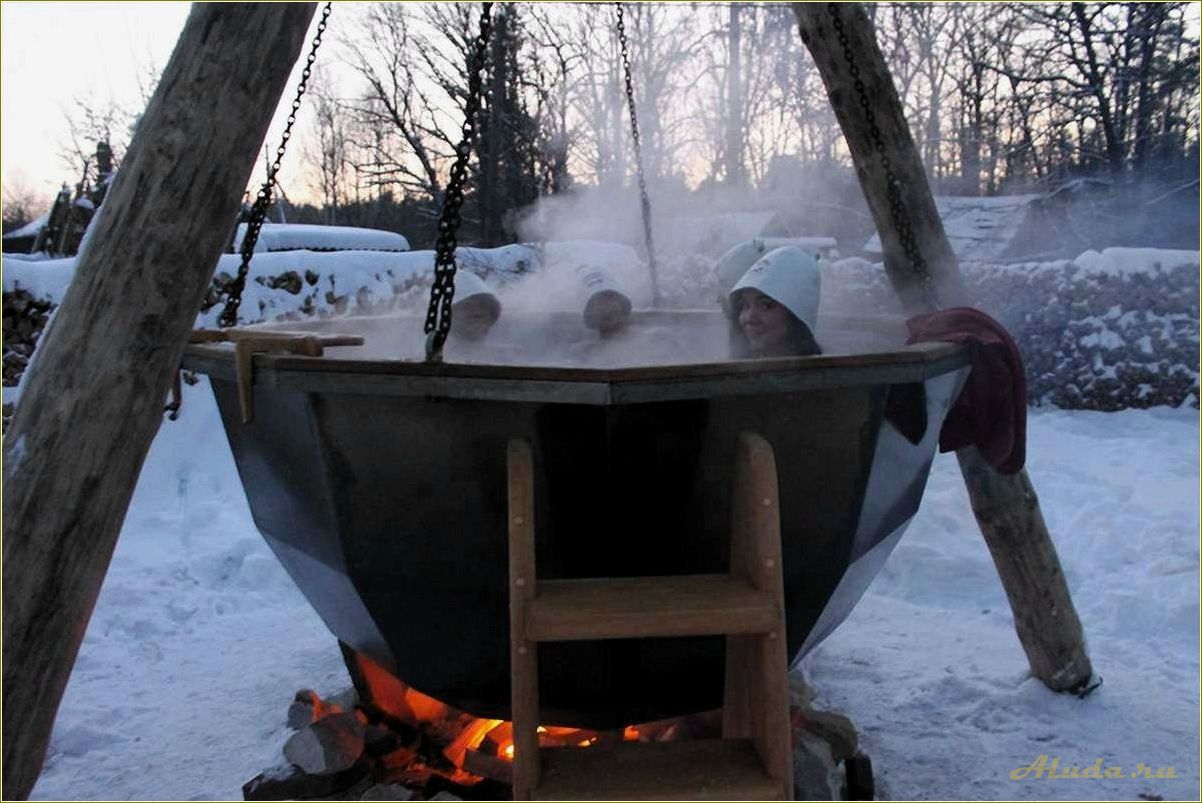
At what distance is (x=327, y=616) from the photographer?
2.22m

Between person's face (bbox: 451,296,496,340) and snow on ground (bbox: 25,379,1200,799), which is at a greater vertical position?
person's face (bbox: 451,296,496,340)

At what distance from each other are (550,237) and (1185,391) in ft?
25.8

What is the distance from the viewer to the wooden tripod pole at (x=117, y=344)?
1516mm

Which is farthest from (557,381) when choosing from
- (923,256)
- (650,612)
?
(923,256)

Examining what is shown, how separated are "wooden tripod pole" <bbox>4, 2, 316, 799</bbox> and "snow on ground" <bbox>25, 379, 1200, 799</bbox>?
1.06 metres

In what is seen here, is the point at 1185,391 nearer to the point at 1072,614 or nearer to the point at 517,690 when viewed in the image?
the point at 1072,614

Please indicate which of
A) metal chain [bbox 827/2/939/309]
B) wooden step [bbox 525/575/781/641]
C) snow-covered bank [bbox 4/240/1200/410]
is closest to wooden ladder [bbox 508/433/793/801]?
wooden step [bbox 525/575/781/641]

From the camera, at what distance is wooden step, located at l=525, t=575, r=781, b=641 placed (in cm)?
150

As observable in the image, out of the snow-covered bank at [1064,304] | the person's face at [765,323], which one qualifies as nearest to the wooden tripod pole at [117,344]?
the person's face at [765,323]

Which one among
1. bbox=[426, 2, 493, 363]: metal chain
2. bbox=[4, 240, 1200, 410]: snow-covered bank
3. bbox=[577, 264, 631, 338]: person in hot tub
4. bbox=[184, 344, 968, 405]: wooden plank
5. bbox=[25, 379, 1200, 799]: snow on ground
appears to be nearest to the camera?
bbox=[184, 344, 968, 405]: wooden plank

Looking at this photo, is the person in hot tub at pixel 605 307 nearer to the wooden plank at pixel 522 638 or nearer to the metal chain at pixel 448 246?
the metal chain at pixel 448 246

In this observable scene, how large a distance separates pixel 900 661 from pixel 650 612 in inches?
79.2

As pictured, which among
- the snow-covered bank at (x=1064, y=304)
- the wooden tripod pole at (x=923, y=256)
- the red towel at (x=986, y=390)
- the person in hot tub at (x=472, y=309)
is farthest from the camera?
the snow-covered bank at (x=1064, y=304)

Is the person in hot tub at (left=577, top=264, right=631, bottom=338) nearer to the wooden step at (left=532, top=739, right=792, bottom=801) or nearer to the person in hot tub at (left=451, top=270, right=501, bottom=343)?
the person in hot tub at (left=451, top=270, right=501, bottom=343)
